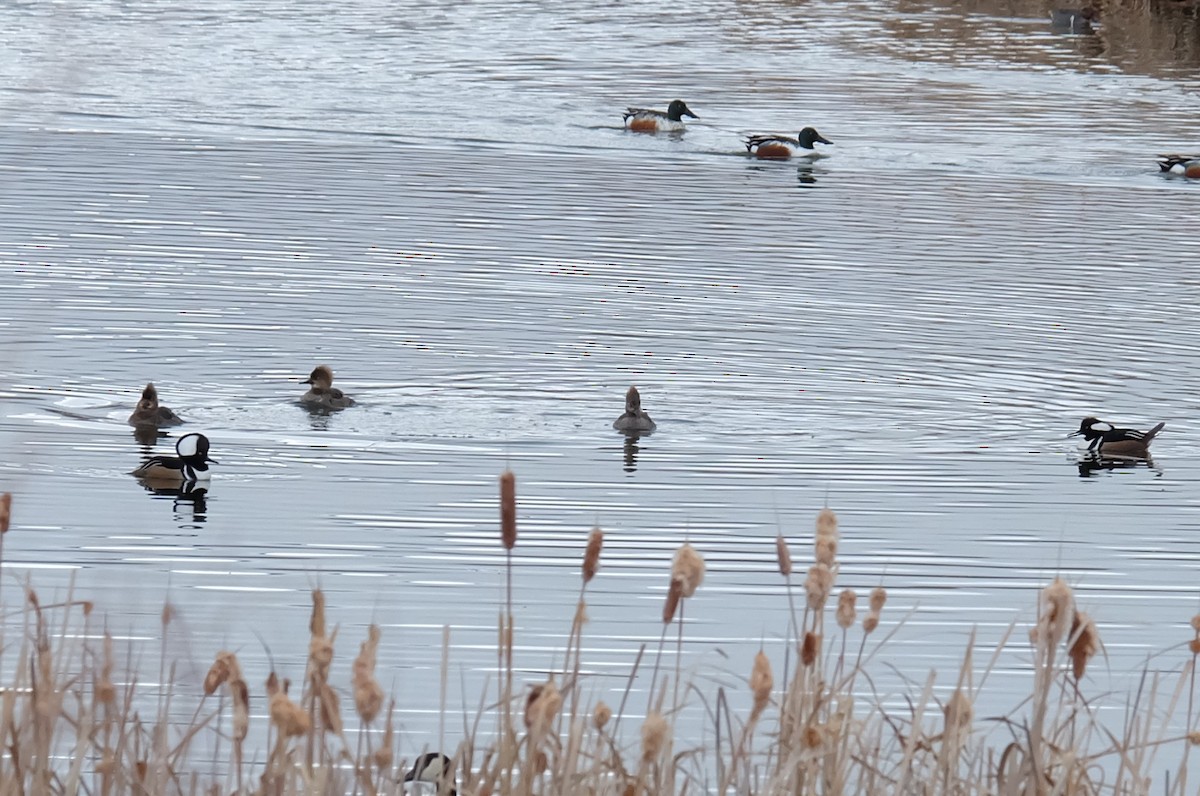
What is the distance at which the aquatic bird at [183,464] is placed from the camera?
1084 cm

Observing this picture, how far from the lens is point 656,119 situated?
27.8 metres

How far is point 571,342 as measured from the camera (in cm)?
1509

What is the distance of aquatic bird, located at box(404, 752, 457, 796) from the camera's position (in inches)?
163

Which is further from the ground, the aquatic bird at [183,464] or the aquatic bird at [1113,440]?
the aquatic bird at [1113,440]

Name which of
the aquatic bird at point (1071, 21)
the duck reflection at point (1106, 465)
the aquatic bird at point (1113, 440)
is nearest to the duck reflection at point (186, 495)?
the duck reflection at point (1106, 465)

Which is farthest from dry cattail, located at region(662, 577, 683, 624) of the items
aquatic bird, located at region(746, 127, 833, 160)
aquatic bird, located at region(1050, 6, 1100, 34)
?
aquatic bird, located at region(1050, 6, 1100, 34)

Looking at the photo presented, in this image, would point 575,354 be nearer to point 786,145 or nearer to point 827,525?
point 827,525

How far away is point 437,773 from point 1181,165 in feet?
71.5

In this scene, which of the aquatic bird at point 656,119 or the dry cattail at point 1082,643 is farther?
the aquatic bird at point 656,119

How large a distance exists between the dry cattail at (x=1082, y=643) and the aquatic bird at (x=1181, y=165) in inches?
855

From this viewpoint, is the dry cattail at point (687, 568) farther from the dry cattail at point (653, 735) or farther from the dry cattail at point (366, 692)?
the dry cattail at point (366, 692)

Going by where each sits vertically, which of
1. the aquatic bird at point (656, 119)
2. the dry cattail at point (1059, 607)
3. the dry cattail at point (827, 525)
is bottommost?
the dry cattail at point (1059, 607)

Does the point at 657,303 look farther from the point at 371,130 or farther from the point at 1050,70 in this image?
the point at 1050,70

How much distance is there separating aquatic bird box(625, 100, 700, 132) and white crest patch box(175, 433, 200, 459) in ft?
56.2
